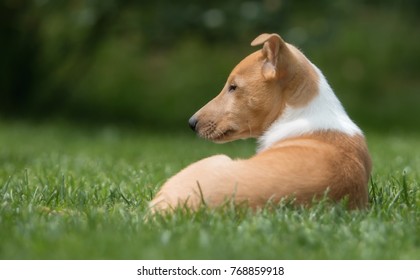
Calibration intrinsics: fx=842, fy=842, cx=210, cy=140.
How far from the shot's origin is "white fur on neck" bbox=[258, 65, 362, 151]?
543 cm

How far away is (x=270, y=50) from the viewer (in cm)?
554

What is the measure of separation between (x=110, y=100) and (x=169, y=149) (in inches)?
297

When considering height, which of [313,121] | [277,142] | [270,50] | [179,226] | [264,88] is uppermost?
[270,50]

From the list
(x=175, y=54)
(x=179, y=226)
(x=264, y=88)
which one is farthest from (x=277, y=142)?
(x=175, y=54)

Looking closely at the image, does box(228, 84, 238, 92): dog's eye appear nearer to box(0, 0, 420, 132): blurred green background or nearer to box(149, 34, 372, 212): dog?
box(149, 34, 372, 212): dog

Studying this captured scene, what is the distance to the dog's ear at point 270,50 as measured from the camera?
548 centimetres

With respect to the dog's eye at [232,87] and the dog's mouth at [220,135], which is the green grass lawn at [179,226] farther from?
the dog's eye at [232,87]

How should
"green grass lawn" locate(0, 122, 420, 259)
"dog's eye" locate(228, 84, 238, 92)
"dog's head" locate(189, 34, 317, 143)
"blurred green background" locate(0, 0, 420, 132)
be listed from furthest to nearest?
"blurred green background" locate(0, 0, 420, 132) → "dog's eye" locate(228, 84, 238, 92) → "dog's head" locate(189, 34, 317, 143) → "green grass lawn" locate(0, 122, 420, 259)

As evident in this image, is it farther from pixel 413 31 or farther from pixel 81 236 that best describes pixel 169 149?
pixel 413 31

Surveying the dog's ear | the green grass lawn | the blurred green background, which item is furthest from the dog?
the blurred green background

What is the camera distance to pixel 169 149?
11.5 meters

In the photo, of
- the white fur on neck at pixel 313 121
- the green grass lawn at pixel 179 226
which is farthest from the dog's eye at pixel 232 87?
the green grass lawn at pixel 179 226

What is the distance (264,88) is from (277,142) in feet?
1.31

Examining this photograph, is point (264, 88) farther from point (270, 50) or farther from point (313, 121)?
point (313, 121)
